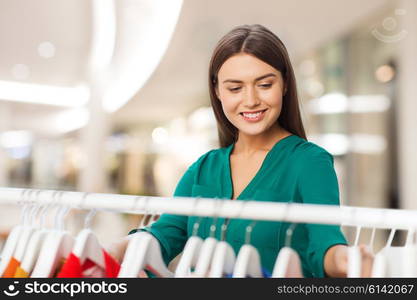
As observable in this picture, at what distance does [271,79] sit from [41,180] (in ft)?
29.3

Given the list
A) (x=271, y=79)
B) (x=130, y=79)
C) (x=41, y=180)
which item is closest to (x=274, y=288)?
(x=271, y=79)

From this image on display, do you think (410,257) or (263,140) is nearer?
(410,257)

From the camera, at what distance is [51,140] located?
31.7ft

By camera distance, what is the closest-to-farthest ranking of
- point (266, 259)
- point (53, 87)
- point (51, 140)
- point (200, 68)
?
point (266, 259) → point (200, 68) → point (53, 87) → point (51, 140)

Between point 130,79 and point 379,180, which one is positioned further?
point 130,79

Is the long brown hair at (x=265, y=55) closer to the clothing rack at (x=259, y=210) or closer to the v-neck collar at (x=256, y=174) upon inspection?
the v-neck collar at (x=256, y=174)

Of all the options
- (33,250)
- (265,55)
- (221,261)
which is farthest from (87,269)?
(265,55)

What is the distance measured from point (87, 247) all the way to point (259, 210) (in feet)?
1.21

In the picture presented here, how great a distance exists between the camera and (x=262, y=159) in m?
1.40

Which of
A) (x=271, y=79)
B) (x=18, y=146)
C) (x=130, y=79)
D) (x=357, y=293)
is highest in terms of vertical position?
(x=130, y=79)

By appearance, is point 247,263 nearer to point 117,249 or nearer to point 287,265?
point 287,265

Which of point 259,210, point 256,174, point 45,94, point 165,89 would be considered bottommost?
point 259,210

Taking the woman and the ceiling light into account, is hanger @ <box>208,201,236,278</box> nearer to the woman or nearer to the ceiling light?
the woman

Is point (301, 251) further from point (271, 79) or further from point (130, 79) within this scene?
point (130, 79)
